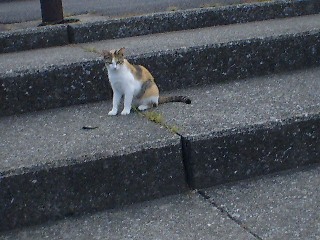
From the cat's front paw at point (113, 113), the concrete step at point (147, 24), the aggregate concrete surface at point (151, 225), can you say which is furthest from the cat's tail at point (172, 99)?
the concrete step at point (147, 24)

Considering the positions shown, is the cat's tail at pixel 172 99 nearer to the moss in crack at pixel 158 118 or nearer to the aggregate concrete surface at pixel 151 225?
the moss in crack at pixel 158 118

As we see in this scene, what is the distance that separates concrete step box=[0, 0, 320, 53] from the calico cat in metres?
0.88

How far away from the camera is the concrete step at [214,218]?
5.77 ft

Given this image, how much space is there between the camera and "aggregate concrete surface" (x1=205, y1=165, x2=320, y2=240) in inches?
69.1

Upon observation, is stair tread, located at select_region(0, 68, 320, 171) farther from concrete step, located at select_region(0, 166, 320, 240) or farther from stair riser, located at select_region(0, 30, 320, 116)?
concrete step, located at select_region(0, 166, 320, 240)

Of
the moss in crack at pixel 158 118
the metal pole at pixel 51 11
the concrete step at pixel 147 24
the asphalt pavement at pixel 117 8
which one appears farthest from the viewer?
the asphalt pavement at pixel 117 8

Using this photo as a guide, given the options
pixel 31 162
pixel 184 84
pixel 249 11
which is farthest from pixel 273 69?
pixel 31 162

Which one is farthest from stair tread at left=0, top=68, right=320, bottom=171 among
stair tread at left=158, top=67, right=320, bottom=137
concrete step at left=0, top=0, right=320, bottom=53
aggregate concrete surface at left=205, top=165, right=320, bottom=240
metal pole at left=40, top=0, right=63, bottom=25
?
metal pole at left=40, top=0, right=63, bottom=25

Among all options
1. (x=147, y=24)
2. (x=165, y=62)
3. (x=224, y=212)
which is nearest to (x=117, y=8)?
(x=147, y=24)

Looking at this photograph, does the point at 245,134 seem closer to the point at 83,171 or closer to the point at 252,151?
the point at 252,151

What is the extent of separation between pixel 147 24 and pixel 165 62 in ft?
2.41

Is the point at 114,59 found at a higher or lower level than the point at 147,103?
higher

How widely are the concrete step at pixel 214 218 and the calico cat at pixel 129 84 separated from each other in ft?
1.77

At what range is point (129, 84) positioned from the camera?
92.4 inches
